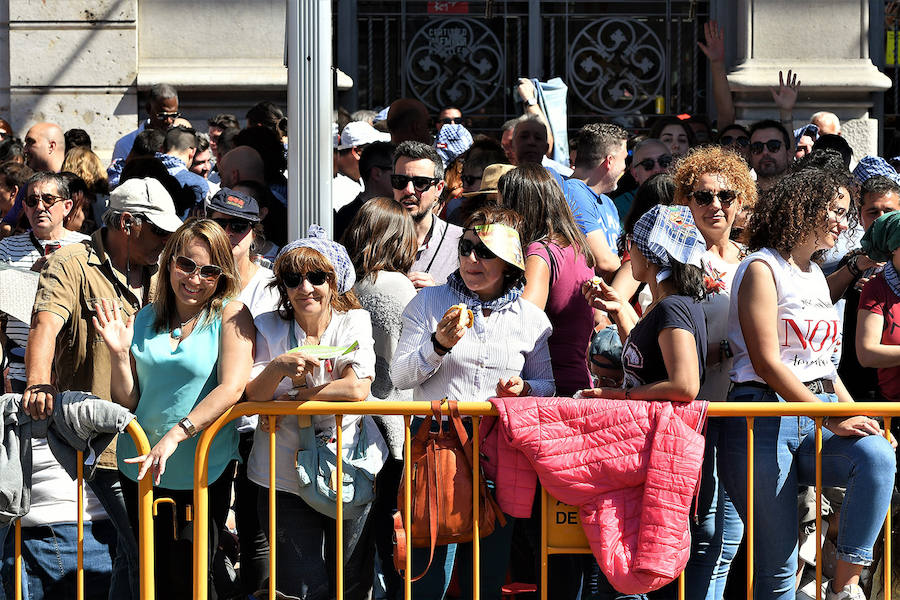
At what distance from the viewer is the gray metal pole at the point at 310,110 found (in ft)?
17.4

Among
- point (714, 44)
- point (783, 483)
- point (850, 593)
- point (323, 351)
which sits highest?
Answer: point (714, 44)

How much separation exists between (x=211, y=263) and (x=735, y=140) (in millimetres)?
4877

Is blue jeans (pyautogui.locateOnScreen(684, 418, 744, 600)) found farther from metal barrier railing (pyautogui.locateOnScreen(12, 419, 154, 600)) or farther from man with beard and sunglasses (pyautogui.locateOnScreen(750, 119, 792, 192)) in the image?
man with beard and sunglasses (pyautogui.locateOnScreen(750, 119, 792, 192))

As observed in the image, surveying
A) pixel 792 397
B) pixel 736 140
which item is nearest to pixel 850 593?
pixel 792 397

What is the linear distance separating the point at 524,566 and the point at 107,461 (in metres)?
1.74

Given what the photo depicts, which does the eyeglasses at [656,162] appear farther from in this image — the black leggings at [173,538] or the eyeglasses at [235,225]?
the black leggings at [173,538]

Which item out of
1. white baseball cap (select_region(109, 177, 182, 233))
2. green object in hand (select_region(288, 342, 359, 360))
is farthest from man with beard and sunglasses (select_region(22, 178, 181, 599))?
green object in hand (select_region(288, 342, 359, 360))

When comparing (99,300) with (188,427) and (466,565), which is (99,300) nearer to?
(188,427)

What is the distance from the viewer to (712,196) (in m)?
5.75

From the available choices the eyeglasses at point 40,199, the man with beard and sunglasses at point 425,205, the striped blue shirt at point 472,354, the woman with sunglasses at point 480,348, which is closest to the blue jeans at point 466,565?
the woman with sunglasses at point 480,348

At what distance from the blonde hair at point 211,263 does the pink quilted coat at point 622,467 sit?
4.04 feet

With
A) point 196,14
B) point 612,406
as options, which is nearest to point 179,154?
point 196,14

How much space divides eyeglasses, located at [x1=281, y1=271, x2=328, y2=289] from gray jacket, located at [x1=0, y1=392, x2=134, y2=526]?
0.78m

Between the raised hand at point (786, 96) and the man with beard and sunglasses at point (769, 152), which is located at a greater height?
the raised hand at point (786, 96)
